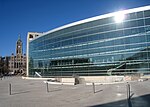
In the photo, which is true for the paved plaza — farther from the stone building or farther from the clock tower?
the stone building

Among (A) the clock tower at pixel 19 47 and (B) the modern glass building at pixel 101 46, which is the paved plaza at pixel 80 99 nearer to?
(B) the modern glass building at pixel 101 46

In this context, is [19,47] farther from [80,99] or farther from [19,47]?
[80,99]

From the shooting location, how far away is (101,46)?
2117 inches

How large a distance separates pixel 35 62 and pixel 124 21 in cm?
4032

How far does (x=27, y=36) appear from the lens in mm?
88312

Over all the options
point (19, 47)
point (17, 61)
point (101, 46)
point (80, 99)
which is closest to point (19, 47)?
point (19, 47)

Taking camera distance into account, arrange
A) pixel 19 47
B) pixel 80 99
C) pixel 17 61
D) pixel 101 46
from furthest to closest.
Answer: pixel 17 61, pixel 19 47, pixel 101 46, pixel 80 99

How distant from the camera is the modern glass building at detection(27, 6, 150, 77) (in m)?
47.3

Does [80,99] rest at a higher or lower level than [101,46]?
lower

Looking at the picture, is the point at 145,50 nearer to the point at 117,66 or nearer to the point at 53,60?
the point at 117,66

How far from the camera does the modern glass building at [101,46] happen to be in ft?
155

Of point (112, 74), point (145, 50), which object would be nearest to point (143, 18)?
point (145, 50)

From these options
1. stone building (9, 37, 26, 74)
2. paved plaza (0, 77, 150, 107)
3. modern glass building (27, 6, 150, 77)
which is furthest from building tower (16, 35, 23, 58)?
paved plaza (0, 77, 150, 107)

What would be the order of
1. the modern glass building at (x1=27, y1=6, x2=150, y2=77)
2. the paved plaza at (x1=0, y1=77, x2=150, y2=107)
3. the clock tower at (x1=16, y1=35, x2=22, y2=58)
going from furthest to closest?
the clock tower at (x1=16, y1=35, x2=22, y2=58) < the modern glass building at (x1=27, y1=6, x2=150, y2=77) < the paved plaza at (x1=0, y1=77, x2=150, y2=107)
